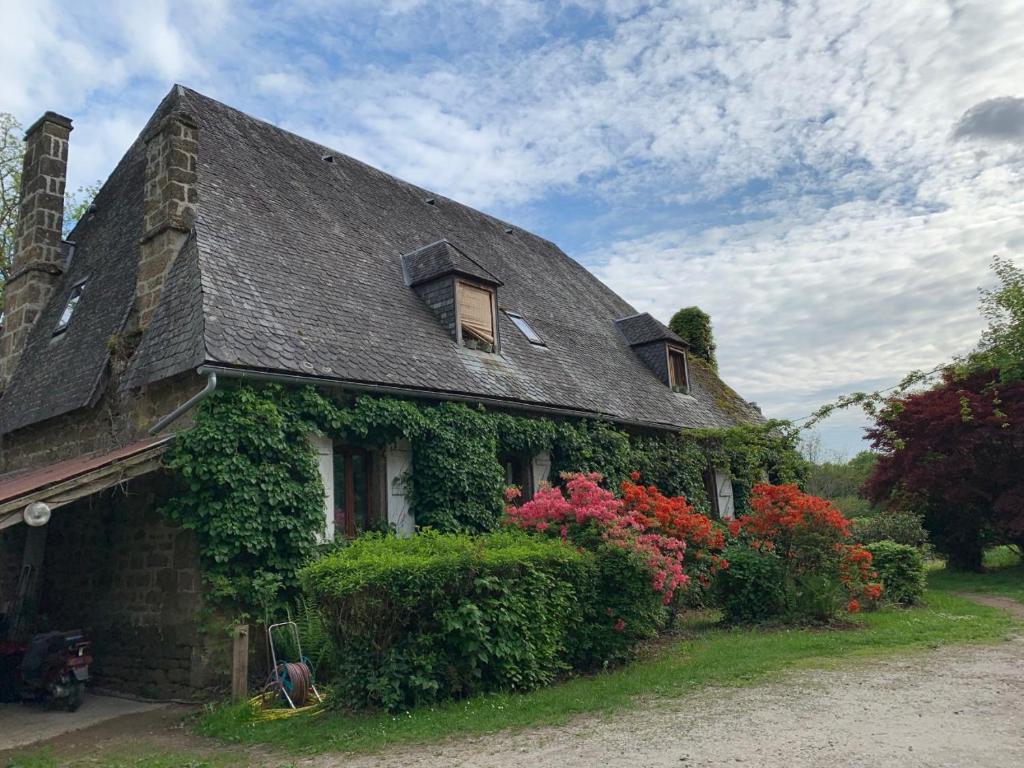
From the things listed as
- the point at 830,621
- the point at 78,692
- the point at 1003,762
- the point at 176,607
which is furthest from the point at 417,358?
the point at 1003,762

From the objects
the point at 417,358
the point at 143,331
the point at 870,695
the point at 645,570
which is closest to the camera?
the point at 870,695

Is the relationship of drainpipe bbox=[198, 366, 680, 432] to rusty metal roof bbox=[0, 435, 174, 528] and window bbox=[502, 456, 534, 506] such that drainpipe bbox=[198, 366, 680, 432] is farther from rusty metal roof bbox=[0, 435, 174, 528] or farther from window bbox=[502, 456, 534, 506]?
rusty metal roof bbox=[0, 435, 174, 528]

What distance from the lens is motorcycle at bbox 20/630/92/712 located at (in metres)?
8.55

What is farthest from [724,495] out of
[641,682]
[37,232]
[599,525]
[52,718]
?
[37,232]

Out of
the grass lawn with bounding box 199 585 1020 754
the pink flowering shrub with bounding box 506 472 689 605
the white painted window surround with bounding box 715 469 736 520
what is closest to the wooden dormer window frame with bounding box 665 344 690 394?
the white painted window surround with bounding box 715 469 736 520

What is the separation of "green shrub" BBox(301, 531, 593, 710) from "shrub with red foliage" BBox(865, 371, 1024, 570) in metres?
9.85

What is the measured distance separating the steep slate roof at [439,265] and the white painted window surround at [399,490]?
3.54 metres

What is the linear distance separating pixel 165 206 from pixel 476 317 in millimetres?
5142

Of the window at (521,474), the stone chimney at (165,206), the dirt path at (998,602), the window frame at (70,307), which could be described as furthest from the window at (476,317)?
the dirt path at (998,602)

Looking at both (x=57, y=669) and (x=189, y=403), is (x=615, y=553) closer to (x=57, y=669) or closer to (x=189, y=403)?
(x=189, y=403)

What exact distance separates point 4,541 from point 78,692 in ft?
16.1

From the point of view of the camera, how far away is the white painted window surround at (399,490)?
10.6 metres

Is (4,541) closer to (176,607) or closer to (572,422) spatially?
(176,607)

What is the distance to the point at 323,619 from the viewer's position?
7328mm
